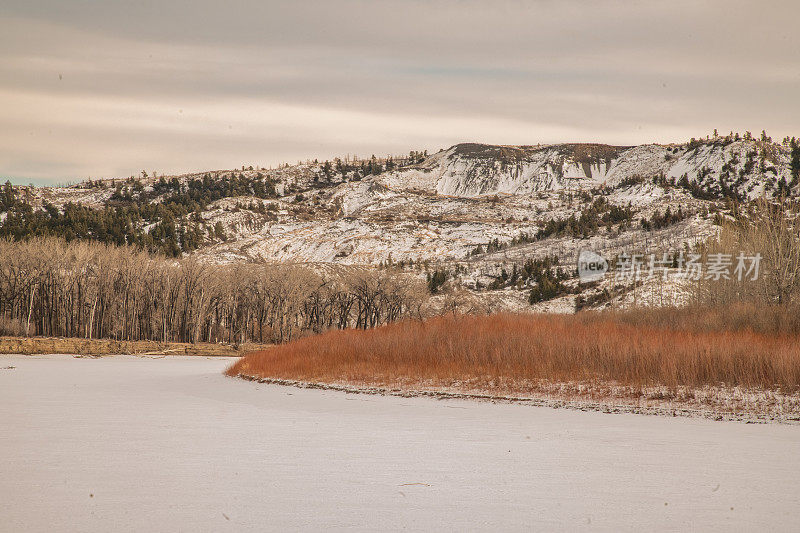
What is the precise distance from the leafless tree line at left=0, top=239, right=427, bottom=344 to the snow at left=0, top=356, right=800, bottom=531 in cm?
5343

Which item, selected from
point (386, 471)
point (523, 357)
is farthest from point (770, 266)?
point (386, 471)

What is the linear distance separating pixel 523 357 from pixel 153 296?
200 feet

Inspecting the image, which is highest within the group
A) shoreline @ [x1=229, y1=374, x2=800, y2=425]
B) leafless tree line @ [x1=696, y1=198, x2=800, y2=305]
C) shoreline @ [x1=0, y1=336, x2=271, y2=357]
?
leafless tree line @ [x1=696, y1=198, x2=800, y2=305]

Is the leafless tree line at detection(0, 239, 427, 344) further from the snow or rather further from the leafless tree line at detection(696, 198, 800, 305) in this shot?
the snow

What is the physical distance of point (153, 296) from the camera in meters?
73.0

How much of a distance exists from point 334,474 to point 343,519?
77.4 inches

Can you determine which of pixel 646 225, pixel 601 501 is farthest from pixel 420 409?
pixel 646 225

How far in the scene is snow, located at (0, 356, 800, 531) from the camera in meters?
6.62

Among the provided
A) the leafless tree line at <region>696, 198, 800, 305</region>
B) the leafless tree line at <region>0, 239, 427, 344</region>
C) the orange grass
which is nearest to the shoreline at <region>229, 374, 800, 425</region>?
the orange grass

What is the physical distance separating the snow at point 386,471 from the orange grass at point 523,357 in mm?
3887

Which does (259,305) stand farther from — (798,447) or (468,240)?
(468,240)

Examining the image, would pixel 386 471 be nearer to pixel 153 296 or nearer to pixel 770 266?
pixel 770 266

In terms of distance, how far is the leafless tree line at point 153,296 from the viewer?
6988 cm

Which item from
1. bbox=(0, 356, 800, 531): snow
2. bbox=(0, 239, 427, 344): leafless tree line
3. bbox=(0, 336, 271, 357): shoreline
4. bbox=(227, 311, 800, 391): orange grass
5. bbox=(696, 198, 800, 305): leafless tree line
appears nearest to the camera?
bbox=(0, 356, 800, 531): snow
